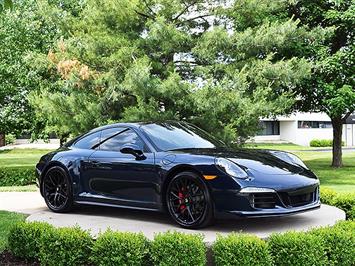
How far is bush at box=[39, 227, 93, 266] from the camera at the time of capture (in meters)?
5.59

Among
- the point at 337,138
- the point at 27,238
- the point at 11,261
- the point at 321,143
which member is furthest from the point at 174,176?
the point at 321,143

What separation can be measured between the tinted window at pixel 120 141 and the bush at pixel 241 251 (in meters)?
2.00

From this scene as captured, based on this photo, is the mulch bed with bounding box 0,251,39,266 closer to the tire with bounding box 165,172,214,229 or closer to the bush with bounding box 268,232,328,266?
the tire with bounding box 165,172,214,229

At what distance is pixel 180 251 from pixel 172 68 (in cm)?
1056

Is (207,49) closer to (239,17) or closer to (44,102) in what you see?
(239,17)

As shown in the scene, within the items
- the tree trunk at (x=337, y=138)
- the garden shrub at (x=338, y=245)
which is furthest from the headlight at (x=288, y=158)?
the tree trunk at (x=337, y=138)

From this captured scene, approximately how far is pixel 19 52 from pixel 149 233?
15161 mm

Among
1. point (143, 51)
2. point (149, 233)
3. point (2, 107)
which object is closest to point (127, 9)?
point (143, 51)

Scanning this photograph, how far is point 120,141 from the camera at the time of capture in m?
7.11

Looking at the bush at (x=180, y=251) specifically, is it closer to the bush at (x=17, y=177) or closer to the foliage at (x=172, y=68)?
the foliage at (x=172, y=68)

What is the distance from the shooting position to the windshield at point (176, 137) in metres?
6.81

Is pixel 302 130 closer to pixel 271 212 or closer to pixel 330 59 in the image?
pixel 330 59

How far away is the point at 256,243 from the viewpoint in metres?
5.37

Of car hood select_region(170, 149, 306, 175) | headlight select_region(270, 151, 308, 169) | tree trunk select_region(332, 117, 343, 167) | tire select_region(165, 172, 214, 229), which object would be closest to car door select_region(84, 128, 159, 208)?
tire select_region(165, 172, 214, 229)
